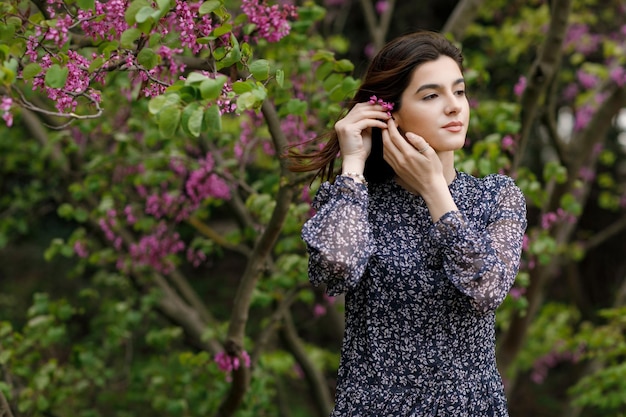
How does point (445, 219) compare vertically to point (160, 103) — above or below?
above

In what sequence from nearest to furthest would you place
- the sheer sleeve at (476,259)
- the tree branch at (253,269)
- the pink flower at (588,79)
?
the sheer sleeve at (476,259), the tree branch at (253,269), the pink flower at (588,79)

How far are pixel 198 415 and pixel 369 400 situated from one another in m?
2.34

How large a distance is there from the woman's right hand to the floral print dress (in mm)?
62

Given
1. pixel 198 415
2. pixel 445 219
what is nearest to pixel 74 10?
pixel 445 219

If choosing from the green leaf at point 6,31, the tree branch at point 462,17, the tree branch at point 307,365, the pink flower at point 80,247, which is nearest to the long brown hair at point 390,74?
the green leaf at point 6,31

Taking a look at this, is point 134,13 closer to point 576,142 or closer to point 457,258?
point 457,258

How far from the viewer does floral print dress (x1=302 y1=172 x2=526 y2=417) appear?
180 centimetres

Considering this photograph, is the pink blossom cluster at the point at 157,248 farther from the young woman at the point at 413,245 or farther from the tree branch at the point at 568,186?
the young woman at the point at 413,245

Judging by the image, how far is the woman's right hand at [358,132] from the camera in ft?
6.25

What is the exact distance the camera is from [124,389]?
17.5ft

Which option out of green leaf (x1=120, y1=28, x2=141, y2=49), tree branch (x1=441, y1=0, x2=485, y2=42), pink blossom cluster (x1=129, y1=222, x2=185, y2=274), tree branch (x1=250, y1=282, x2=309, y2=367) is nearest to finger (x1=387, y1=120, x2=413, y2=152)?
green leaf (x1=120, y1=28, x2=141, y2=49)

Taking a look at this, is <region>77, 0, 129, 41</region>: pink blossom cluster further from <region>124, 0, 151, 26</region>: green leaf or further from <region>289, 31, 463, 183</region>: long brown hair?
<region>289, 31, 463, 183</region>: long brown hair

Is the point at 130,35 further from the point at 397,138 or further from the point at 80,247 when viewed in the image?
the point at 80,247

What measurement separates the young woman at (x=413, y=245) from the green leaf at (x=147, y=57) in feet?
1.53
